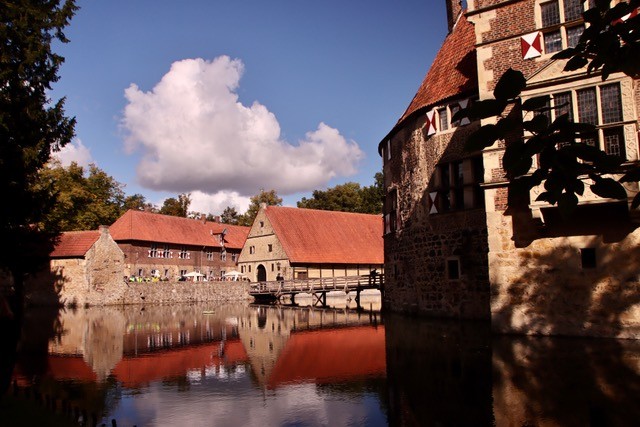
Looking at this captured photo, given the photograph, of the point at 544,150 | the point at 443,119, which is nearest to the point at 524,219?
the point at 443,119

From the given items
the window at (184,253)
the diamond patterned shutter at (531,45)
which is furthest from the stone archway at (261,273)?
the diamond patterned shutter at (531,45)

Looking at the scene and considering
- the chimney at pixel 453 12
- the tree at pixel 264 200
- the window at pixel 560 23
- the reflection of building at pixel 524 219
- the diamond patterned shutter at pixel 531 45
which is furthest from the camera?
the tree at pixel 264 200

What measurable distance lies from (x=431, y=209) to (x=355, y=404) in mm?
12627

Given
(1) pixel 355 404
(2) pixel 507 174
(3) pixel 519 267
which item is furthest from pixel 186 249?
(2) pixel 507 174

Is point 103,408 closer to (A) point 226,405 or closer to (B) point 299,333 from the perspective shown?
(A) point 226,405

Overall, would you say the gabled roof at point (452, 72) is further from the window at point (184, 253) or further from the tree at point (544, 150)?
the window at point (184, 253)

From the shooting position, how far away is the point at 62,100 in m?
21.3

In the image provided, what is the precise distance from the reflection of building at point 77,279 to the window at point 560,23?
1245 inches

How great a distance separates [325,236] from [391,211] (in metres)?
22.9

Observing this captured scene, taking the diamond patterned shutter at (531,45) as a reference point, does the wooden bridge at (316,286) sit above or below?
below

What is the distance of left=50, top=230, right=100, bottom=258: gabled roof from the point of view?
1418 inches

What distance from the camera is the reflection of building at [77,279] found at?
35469 millimetres

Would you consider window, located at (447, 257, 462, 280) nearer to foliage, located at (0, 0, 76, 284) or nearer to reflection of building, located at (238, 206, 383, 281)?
foliage, located at (0, 0, 76, 284)

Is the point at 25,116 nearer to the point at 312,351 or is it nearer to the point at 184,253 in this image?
the point at 312,351
